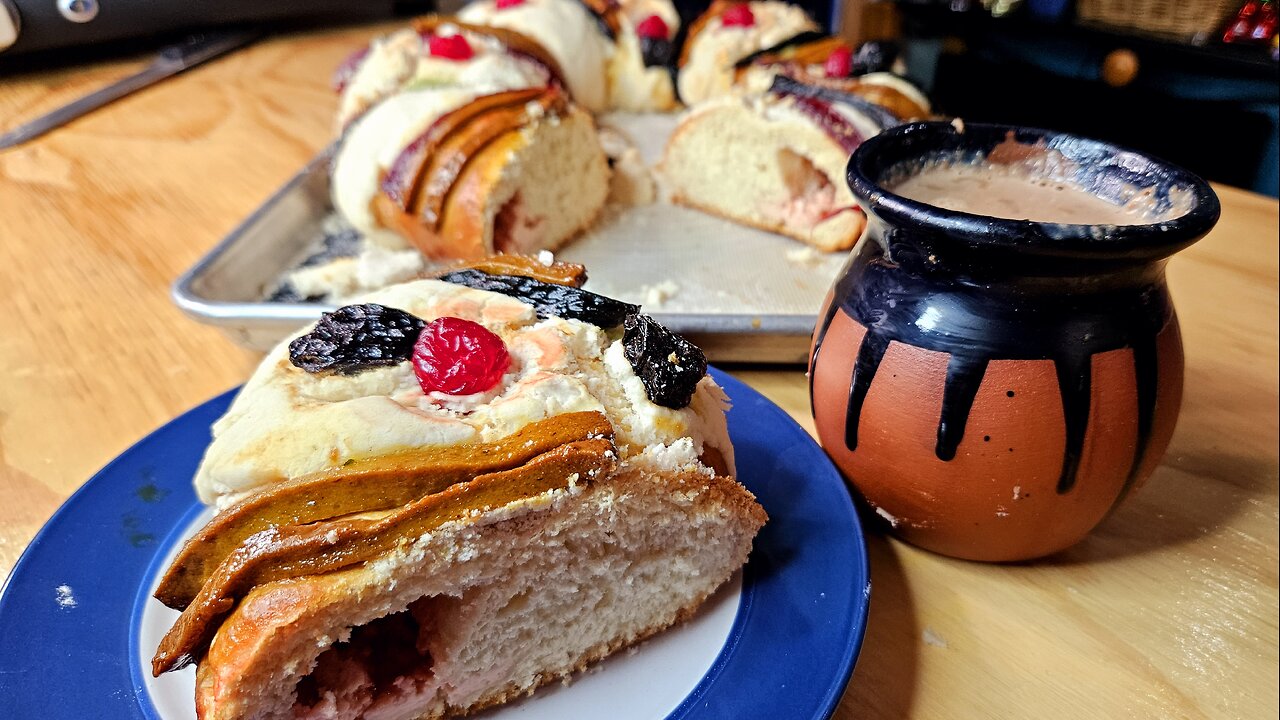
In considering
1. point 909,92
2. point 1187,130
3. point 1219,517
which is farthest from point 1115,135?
point 1219,517

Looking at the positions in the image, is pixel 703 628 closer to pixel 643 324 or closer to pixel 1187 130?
pixel 643 324

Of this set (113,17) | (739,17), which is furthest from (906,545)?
(113,17)

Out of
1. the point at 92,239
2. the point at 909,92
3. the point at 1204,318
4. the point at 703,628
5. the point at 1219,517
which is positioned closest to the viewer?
the point at 703,628

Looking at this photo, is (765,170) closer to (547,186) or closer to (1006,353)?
(547,186)

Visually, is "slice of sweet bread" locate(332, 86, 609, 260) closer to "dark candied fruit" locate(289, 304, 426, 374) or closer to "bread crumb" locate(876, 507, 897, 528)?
"dark candied fruit" locate(289, 304, 426, 374)

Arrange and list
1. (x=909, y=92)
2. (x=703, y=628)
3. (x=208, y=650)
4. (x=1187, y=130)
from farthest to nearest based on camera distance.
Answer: (x=1187, y=130) → (x=909, y=92) → (x=703, y=628) → (x=208, y=650)

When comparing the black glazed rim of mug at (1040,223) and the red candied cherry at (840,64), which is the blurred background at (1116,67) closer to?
the red candied cherry at (840,64)
